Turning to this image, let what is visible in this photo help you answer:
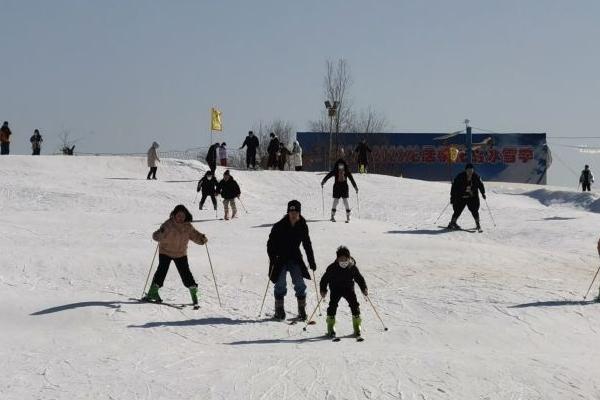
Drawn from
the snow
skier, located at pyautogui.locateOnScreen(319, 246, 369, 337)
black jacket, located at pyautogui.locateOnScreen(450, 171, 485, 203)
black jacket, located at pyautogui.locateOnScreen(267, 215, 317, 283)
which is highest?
black jacket, located at pyautogui.locateOnScreen(450, 171, 485, 203)

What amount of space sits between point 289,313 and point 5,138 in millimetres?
27405

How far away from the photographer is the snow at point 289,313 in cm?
859

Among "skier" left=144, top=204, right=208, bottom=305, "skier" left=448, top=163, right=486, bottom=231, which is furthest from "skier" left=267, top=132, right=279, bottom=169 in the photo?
"skier" left=144, top=204, right=208, bottom=305

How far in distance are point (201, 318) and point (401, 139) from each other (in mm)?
49491

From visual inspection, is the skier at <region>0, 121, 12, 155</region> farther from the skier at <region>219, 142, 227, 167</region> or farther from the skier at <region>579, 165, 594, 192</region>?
the skier at <region>579, 165, 594, 192</region>

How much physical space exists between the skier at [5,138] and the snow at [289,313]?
38.1ft

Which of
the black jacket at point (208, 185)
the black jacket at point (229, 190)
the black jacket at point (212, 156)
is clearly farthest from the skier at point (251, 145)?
the black jacket at point (229, 190)

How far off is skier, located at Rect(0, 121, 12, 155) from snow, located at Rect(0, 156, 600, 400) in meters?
11.6

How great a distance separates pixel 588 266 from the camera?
704 inches

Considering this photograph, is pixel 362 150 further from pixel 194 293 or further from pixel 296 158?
pixel 194 293

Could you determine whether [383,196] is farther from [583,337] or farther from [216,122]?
[583,337]

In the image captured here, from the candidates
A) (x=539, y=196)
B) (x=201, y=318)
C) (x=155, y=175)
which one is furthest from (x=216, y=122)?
(x=201, y=318)

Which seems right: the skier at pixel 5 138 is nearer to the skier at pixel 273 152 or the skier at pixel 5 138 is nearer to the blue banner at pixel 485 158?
the skier at pixel 273 152

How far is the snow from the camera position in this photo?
859cm
